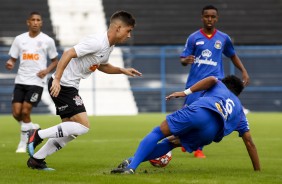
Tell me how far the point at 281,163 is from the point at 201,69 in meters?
1.92

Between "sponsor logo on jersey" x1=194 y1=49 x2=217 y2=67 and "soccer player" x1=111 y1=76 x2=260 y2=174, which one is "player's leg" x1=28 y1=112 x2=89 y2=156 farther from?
"sponsor logo on jersey" x1=194 y1=49 x2=217 y2=67

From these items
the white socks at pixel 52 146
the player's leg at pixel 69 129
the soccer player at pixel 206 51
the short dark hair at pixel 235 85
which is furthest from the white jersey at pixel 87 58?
the soccer player at pixel 206 51

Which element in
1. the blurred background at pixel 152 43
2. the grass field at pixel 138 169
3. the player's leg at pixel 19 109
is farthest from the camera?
the blurred background at pixel 152 43

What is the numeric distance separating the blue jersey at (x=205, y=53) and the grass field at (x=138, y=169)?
1280 mm

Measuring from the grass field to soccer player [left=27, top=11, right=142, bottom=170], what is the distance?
0.36m

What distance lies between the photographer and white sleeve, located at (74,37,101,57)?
9.08m

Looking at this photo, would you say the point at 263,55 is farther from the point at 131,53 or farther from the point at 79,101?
the point at 79,101

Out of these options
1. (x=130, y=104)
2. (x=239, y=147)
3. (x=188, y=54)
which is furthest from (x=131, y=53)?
(x=188, y=54)

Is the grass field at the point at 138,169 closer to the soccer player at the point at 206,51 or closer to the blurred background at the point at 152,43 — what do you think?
the soccer player at the point at 206,51

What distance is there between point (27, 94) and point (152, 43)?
59.0 feet

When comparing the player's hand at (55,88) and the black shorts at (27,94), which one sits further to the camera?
the black shorts at (27,94)

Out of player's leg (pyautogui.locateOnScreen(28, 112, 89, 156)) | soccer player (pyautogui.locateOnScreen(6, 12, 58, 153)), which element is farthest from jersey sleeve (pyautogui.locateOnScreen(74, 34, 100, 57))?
soccer player (pyautogui.locateOnScreen(6, 12, 58, 153))

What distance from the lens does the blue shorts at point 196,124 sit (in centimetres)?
872

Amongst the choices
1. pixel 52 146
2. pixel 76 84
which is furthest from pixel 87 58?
pixel 52 146
